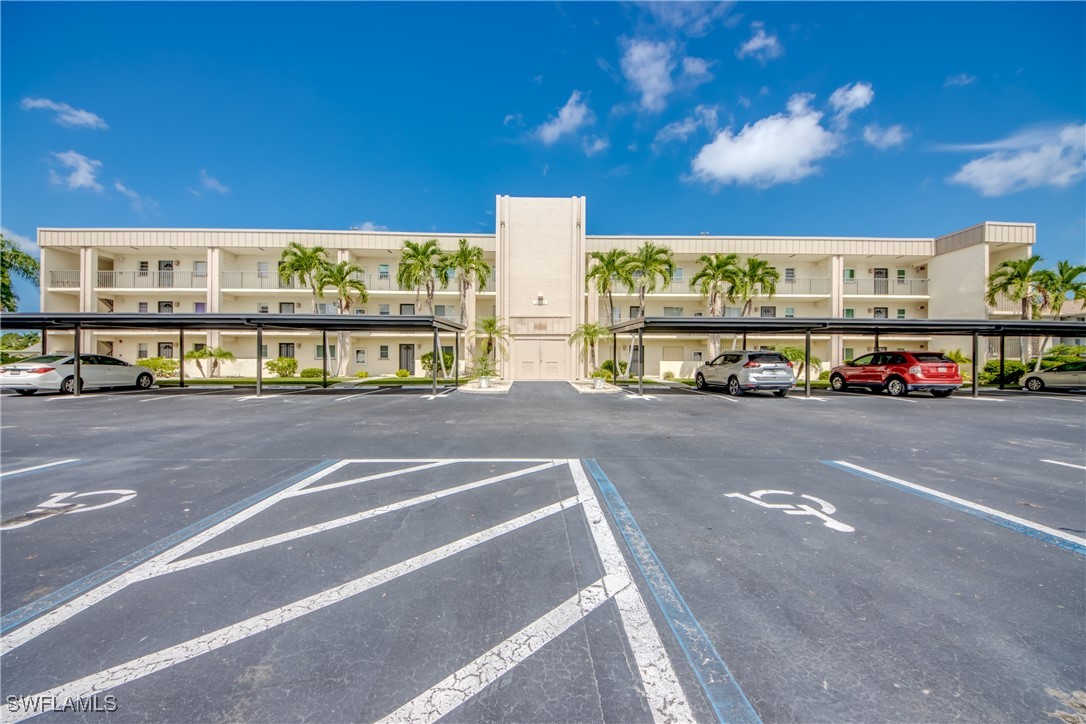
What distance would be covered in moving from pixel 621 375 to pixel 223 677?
91.8 ft

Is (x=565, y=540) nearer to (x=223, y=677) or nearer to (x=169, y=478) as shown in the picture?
(x=223, y=677)

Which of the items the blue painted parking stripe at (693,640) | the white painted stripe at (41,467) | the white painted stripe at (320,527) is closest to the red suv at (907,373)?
the white painted stripe at (320,527)

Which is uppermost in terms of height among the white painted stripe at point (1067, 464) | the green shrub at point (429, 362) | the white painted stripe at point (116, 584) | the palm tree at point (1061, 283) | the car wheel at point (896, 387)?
the palm tree at point (1061, 283)

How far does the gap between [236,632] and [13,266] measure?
4835 centimetres

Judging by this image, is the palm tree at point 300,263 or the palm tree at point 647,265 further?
the palm tree at point 300,263

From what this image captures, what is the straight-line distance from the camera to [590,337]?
24.9 metres

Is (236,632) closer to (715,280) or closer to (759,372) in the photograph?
(759,372)

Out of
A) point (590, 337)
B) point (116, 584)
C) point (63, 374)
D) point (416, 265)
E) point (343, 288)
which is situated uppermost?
point (416, 265)

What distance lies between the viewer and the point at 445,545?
3.57 meters

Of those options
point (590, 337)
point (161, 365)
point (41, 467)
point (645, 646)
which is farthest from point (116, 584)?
point (161, 365)

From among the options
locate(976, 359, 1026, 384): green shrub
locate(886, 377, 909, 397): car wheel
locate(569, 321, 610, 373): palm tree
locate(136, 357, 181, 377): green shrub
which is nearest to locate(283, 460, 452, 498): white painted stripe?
locate(886, 377, 909, 397): car wheel

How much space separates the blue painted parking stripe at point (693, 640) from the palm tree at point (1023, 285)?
A: 3374cm

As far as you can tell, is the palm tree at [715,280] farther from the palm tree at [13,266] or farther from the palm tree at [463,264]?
the palm tree at [13,266]

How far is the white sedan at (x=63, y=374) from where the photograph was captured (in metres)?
14.9
